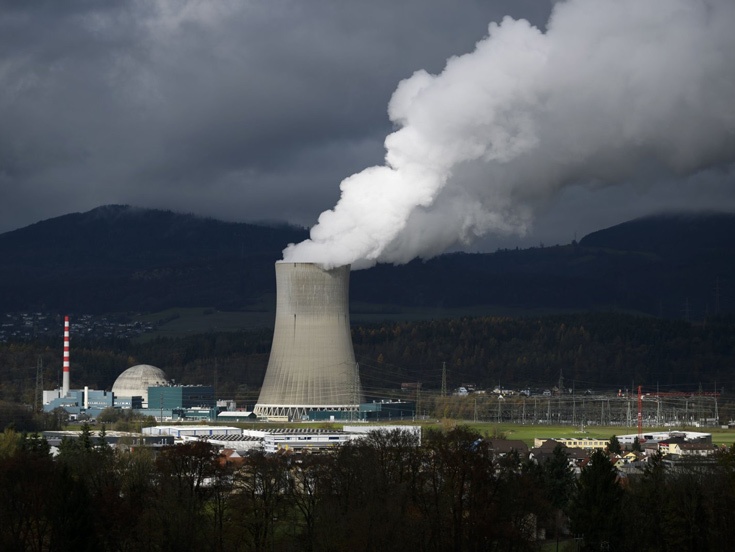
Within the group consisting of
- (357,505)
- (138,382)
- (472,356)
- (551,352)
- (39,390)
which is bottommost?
(357,505)

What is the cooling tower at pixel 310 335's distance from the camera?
63.4 meters

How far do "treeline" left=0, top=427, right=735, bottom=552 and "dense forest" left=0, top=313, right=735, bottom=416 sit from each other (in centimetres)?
6210

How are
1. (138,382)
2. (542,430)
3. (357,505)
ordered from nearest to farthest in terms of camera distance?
(357,505)
(542,430)
(138,382)

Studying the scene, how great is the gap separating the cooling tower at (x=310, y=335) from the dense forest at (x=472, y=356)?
29477 mm

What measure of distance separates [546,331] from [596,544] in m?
101

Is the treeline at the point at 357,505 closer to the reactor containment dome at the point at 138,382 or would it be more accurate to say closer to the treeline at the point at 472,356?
the reactor containment dome at the point at 138,382

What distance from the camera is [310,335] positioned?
64.1 m

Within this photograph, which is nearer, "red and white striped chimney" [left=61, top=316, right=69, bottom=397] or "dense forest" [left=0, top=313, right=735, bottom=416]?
"red and white striped chimney" [left=61, top=316, right=69, bottom=397]

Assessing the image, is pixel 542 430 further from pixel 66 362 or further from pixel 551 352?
pixel 551 352

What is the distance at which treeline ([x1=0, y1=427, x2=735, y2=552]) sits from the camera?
3030 cm

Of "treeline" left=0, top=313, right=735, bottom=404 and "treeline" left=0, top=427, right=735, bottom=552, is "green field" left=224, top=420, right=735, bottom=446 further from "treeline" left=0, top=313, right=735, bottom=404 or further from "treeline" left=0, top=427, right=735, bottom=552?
"treeline" left=0, top=427, right=735, bottom=552

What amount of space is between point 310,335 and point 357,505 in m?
32.1

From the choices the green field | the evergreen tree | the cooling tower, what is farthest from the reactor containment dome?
the evergreen tree

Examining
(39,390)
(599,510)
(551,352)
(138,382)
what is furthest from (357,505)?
(551,352)
